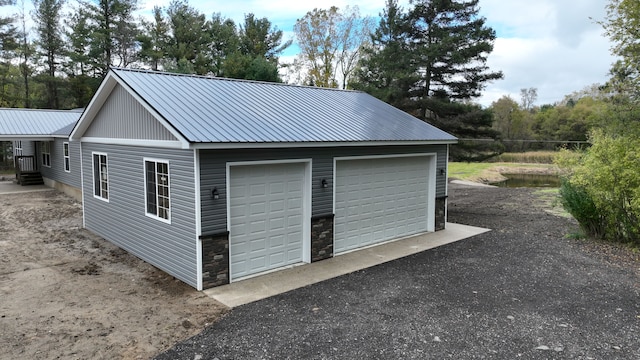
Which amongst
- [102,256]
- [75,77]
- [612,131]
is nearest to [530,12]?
[612,131]

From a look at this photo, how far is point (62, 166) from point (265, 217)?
13537 mm

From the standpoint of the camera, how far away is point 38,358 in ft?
15.2

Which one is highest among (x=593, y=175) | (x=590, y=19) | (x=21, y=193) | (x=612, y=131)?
(x=590, y=19)

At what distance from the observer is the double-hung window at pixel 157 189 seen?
733cm

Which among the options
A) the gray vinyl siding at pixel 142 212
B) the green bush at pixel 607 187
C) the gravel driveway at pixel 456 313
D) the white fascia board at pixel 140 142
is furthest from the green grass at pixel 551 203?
the white fascia board at pixel 140 142

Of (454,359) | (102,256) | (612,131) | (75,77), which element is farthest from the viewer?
(75,77)

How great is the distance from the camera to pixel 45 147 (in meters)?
19.3

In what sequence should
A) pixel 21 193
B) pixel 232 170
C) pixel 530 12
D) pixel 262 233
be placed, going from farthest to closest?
pixel 21 193 → pixel 530 12 → pixel 262 233 → pixel 232 170

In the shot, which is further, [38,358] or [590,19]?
[590,19]

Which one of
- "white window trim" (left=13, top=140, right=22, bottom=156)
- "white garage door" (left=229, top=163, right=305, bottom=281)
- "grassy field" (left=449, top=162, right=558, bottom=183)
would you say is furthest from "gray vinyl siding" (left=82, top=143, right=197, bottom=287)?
"grassy field" (left=449, top=162, right=558, bottom=183)

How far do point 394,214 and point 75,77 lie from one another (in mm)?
27580

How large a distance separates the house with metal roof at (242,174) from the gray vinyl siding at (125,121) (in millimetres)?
39

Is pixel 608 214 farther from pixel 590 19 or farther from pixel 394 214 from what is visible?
pixel 590 19

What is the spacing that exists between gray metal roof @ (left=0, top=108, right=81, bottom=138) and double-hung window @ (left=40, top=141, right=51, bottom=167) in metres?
1.00
